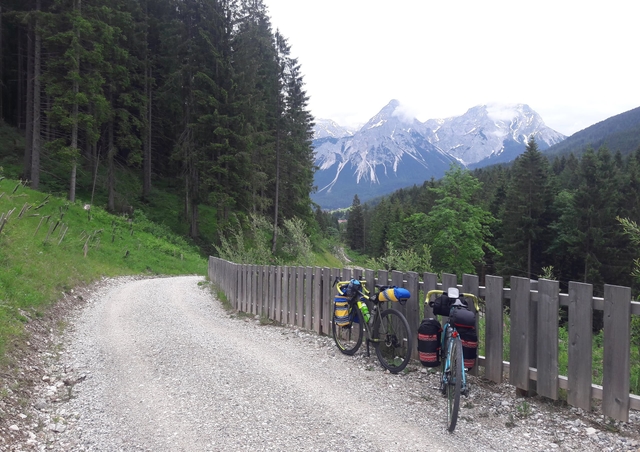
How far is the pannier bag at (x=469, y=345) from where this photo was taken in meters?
4.53

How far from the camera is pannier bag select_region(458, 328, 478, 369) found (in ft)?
14.9

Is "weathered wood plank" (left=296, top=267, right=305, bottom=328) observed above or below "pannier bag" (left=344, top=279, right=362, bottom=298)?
below

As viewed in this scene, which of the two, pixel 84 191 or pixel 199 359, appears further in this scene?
pixel 84 191

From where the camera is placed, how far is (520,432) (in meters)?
3.91

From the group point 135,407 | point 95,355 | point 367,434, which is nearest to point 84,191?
point 95,355

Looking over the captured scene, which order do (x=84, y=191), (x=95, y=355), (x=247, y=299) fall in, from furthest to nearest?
(x=84, y=191), (x=247, y=299), (x=95, y=355)

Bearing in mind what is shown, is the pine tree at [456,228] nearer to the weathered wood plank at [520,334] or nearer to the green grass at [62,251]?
the green grass at [62,251]

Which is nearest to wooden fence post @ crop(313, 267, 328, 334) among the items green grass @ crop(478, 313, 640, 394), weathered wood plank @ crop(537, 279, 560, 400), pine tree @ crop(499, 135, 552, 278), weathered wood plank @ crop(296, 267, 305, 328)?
weathered wood plank @ crop(296, 267, 305, 328)

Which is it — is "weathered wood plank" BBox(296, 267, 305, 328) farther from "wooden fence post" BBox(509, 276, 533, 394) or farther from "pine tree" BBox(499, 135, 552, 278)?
"pine tree" BBox(499, 135, 552, 278)

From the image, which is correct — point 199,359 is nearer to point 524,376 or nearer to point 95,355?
Answer: point 95,355

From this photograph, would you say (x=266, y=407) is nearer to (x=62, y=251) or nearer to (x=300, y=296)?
(x=300, y=296)

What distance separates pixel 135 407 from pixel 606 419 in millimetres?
4946

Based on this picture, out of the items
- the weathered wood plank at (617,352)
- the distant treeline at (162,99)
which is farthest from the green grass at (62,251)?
the weathered wood plank at (617,352)

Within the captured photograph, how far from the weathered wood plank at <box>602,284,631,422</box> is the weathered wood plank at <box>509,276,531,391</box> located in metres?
0.76
